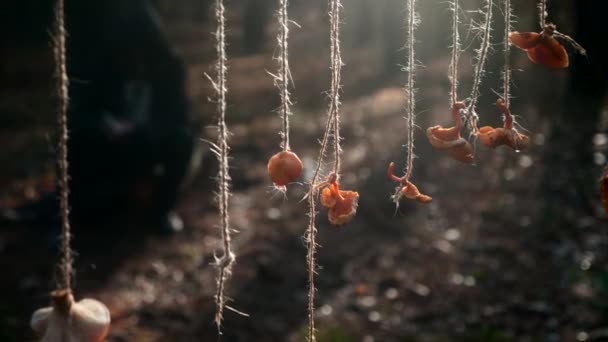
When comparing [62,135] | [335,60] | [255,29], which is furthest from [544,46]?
[255,29]

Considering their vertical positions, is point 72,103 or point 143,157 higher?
point 72,103

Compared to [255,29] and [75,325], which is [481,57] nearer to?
[75,325]

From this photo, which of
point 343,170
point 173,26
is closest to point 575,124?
point 343,170

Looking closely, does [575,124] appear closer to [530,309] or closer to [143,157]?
[530,309]

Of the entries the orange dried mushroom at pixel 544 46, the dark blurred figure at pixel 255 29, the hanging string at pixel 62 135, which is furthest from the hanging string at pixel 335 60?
the dark blurred figure at pixel 255 29

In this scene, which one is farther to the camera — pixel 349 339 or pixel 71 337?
pixel 349 339

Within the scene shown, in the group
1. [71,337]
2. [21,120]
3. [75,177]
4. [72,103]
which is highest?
[71,337]

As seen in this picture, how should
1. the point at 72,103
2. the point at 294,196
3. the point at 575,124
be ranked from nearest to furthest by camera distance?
the point at 72,103 → the point at 294,196 → the point at 575,124
